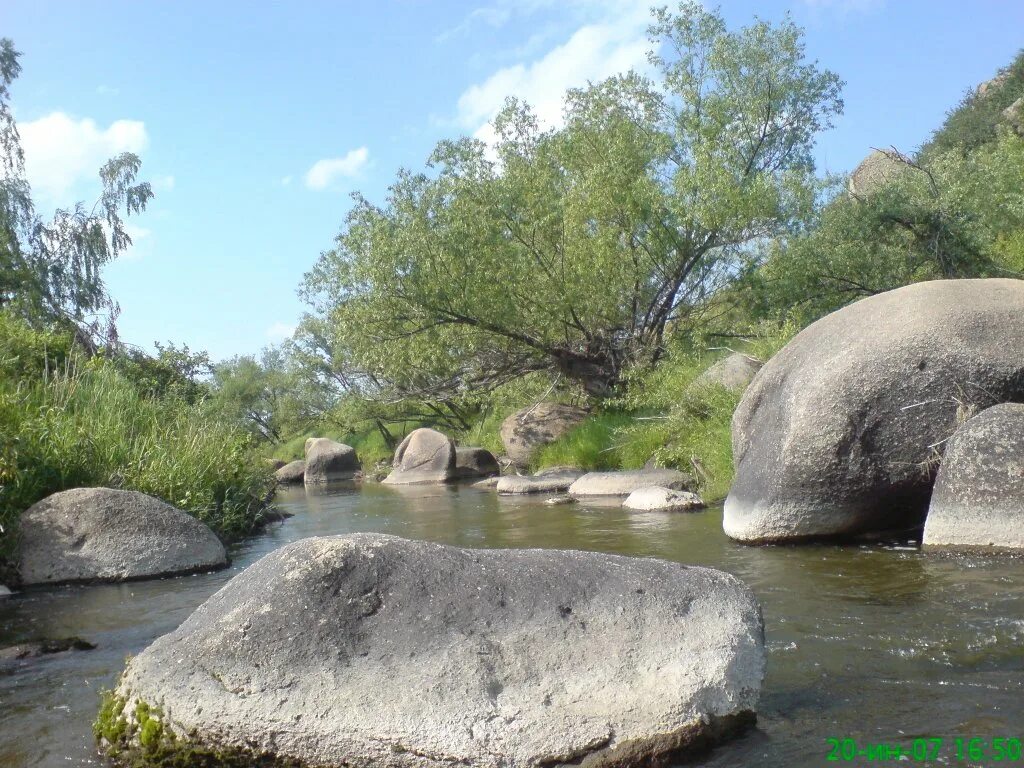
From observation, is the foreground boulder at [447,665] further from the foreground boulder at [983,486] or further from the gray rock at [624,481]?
the gray rock at [624,481]

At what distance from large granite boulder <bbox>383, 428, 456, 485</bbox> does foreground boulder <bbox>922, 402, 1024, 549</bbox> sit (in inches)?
836

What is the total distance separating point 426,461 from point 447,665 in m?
26.5

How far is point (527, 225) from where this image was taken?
2359cm

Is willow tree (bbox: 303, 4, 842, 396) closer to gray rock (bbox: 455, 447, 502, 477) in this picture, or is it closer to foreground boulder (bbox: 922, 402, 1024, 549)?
gray rock (bbox: 455, 447, 502, 477)

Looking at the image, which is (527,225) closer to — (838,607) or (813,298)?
(813,298)

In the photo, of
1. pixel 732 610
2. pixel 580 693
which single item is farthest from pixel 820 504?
pixel 580 693

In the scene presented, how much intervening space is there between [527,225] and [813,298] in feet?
24.6

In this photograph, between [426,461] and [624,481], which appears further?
[426,461]

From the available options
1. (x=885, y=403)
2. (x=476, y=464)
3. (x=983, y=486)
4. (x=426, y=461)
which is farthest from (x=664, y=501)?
(x=426, y=461)

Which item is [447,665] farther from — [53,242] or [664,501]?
[53,242]

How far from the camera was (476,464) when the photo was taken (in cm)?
3045

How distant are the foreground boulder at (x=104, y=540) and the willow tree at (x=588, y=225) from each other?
1175cm

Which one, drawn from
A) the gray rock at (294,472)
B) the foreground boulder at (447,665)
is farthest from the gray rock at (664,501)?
the gray rock at (294,472)

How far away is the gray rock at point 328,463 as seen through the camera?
39.6 meters
